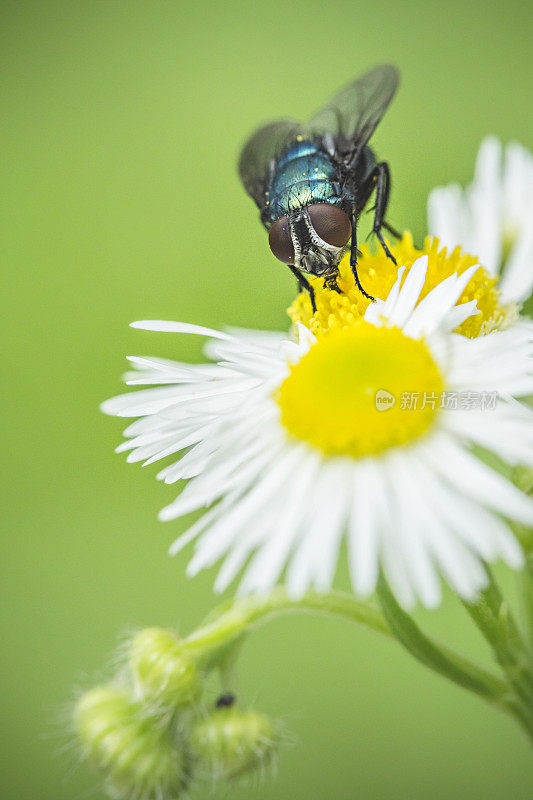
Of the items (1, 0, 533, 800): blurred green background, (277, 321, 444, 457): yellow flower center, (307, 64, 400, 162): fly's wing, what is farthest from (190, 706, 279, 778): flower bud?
(307, 64, 400, 162): fly's wing

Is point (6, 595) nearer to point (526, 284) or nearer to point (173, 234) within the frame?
point (173, 234)

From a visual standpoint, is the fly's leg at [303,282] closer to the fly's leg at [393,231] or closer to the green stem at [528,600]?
the fly's leg at [393,231]

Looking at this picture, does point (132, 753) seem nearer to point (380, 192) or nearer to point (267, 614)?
point (267, 614)

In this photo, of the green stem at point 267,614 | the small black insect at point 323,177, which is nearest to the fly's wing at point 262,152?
the small black insect at point 323,177

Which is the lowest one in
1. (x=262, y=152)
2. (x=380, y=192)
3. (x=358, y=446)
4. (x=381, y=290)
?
(x=358, y=446)

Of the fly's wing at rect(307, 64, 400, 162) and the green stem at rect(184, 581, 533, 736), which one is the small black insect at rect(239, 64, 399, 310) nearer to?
the fly's wing at rect(307, 64, 400, 162)

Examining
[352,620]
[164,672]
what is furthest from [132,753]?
[352,620]

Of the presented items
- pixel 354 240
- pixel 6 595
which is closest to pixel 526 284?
pixel 354 240
